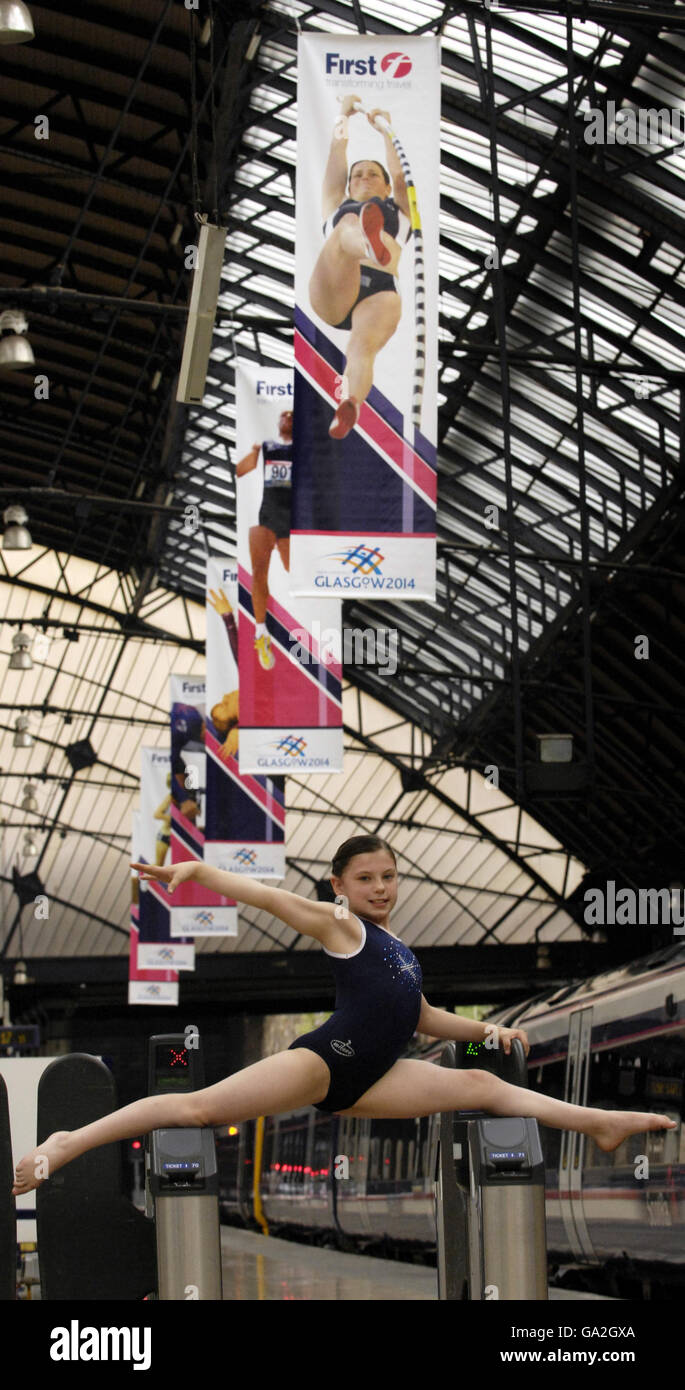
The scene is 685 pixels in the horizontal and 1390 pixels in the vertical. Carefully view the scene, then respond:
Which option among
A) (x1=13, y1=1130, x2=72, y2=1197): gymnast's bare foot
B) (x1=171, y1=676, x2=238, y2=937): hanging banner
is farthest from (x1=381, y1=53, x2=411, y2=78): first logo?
(x1=171, y1=676, x2=238, y2=937): hanging banner

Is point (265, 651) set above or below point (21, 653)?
below

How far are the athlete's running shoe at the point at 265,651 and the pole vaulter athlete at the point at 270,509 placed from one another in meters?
0.42

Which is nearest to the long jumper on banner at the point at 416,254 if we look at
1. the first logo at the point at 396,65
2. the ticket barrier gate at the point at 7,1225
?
the first logo at the point at 396,65

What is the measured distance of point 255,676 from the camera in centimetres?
1455

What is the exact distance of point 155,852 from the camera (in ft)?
85.0

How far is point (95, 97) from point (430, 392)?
10.9 meters

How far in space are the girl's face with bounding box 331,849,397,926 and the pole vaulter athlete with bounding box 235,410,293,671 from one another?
9.39 metres

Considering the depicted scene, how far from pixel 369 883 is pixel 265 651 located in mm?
9029

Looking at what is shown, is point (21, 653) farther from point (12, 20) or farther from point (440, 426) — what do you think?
point (12, 20)

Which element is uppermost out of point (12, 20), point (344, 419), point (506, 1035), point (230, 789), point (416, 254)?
point (12, 20)

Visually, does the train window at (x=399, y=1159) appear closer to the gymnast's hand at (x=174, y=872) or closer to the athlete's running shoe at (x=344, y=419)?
the athlete's running shoe at (x=344, y=419)

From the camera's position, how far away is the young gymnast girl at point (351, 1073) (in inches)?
215

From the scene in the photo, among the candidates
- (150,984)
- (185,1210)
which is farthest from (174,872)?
(150,984)

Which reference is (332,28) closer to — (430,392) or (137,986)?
(430,392)
